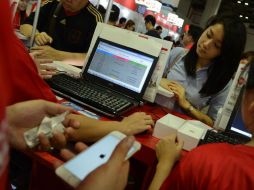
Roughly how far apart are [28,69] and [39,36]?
139 centimetres

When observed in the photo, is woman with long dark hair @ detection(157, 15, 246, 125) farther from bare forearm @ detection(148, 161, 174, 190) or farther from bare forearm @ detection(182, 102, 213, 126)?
bare forearm @ detection(148, 161, 174, 190)

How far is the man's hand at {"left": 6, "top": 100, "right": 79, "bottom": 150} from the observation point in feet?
2.93

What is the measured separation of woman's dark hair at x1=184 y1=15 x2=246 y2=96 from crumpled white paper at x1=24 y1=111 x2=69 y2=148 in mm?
1342

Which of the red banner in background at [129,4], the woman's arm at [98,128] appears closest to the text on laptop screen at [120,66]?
the woman's arm at [98,128]

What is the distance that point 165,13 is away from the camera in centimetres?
1479

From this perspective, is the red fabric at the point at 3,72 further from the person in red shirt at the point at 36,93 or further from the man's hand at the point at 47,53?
the man's hand at the point at 47,53

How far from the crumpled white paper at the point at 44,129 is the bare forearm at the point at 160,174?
1.31 ft

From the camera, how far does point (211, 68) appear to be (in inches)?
83.0

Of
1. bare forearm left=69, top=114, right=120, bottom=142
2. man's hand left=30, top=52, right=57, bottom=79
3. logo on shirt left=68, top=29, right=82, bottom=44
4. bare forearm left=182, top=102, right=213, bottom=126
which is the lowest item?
bare forearm left=69, top=114, right=120, bottom=142

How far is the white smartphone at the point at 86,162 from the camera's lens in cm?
60

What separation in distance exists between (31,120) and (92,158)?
36 cm

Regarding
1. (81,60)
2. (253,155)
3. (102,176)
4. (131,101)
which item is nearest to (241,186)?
(253,155)

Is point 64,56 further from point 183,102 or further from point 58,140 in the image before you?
point 58,140

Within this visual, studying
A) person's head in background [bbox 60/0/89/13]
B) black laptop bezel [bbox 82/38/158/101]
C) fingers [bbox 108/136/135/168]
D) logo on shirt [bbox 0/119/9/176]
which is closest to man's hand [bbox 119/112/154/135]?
black laptop bezel [bbox 82/38/158/101]
